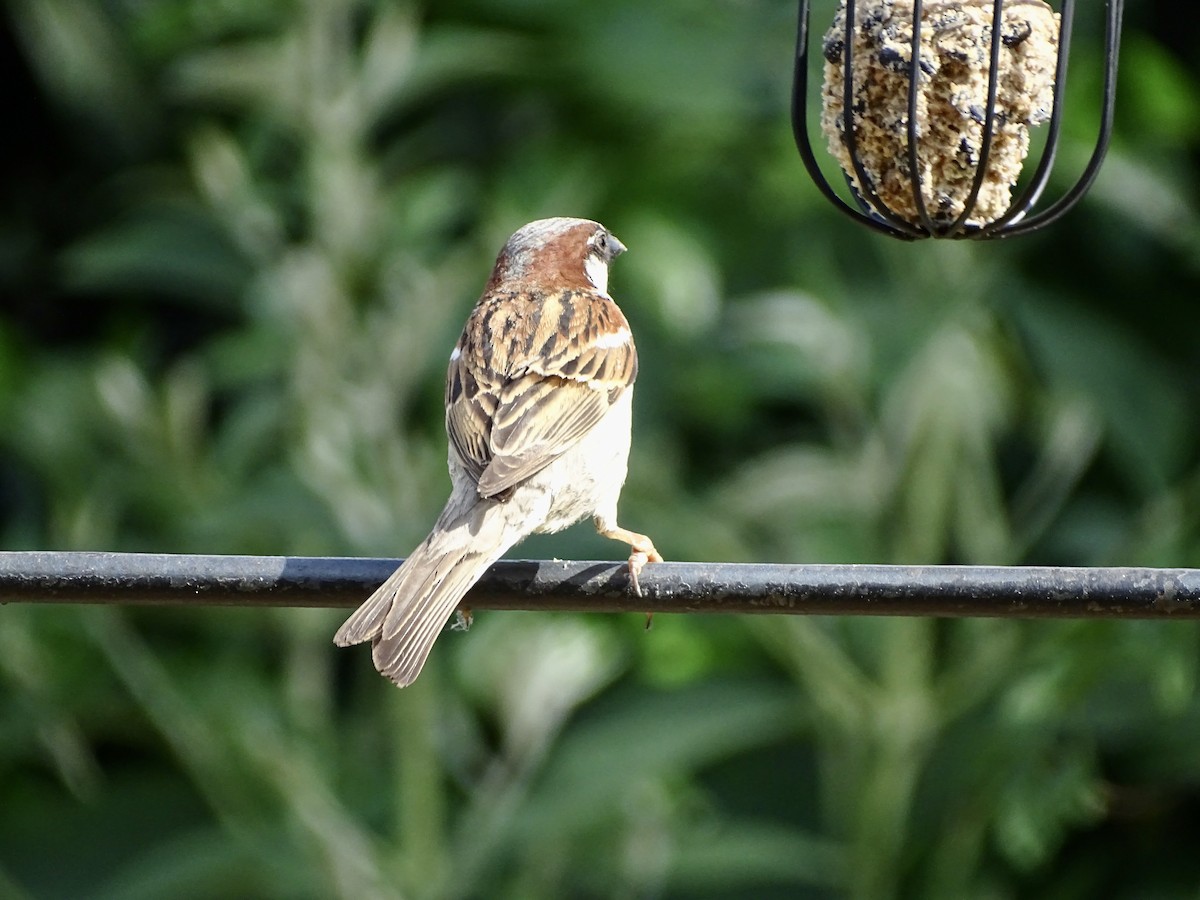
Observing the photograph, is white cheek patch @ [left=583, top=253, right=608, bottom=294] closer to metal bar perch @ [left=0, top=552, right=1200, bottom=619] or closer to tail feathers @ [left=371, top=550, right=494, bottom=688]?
tail feathers @ [left=371, top=550, right=494, bottom=688]

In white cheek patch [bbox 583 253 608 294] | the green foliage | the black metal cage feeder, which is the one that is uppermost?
the black metal cage feeder

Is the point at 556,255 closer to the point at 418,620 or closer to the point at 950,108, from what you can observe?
the point at 950,108

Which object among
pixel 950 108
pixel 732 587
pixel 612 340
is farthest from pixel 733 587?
pixel 612 340

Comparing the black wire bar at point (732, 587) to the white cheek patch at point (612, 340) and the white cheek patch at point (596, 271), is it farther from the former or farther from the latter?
the white cheek patch at point (596, 271)

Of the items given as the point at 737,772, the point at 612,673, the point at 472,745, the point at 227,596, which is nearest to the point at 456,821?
the point at 472,745

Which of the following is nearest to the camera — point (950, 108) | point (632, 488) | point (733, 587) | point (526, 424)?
point (733, 587)

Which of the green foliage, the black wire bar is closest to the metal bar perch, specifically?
the black wire bar

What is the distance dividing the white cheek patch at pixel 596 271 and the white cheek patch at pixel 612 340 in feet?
0.83

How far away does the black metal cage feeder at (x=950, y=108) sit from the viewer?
3127mm

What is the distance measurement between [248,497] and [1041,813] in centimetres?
191

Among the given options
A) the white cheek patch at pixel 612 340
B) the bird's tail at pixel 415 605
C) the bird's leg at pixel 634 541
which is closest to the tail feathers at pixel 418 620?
the bird's tail at pixel 415 605

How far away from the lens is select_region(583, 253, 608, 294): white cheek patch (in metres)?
4.18

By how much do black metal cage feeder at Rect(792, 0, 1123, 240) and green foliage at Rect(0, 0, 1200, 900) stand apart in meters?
1.09

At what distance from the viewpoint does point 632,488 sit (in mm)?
4348
